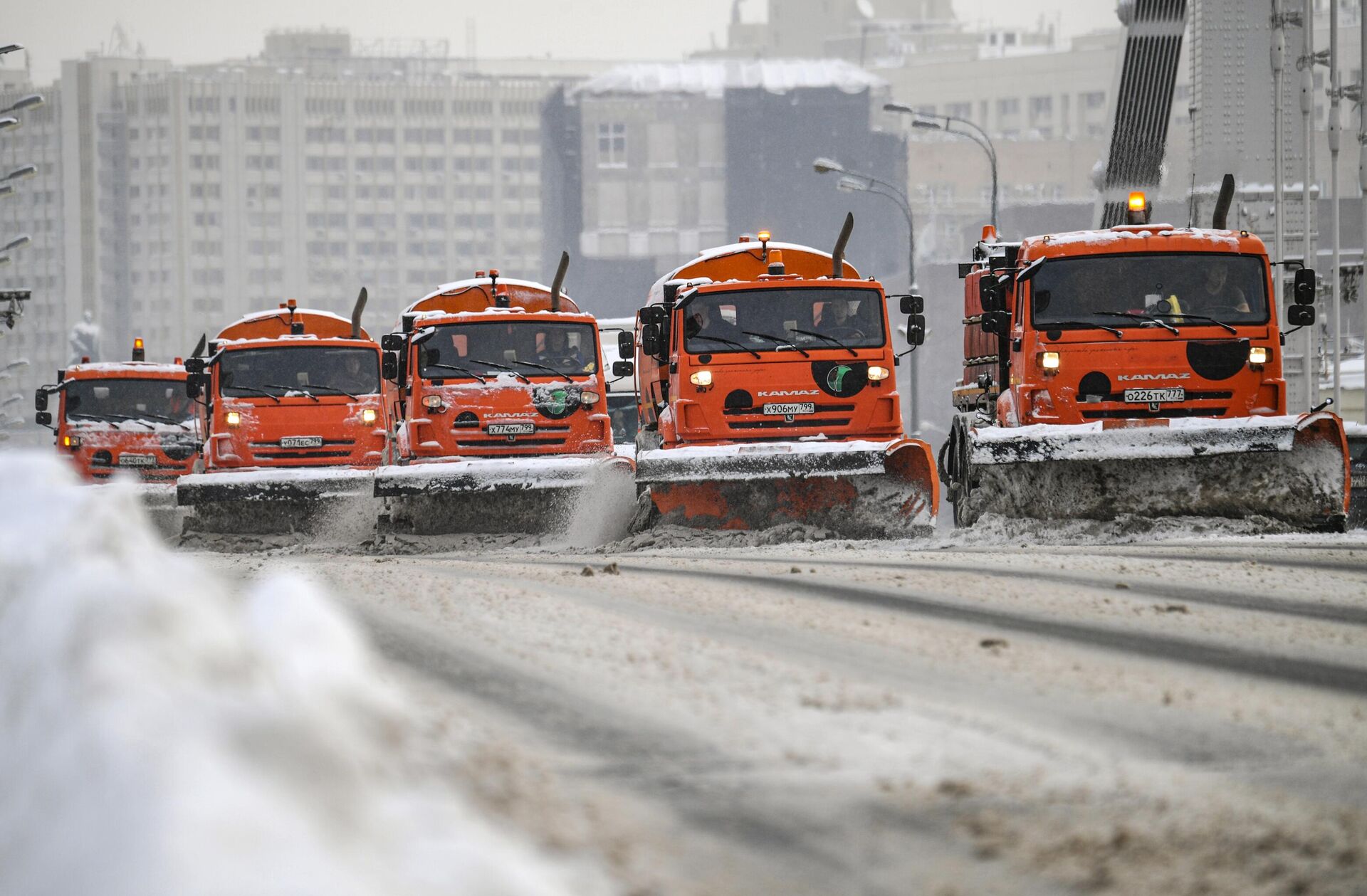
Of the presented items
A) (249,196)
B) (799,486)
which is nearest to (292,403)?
(799,486)

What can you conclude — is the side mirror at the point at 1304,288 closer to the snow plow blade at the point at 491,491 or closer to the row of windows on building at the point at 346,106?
the snow plow blade at the point at 491,491

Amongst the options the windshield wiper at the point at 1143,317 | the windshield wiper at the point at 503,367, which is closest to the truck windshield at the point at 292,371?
the windshield wiper at the point at 503,367

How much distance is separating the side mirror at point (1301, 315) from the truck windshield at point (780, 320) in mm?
3482

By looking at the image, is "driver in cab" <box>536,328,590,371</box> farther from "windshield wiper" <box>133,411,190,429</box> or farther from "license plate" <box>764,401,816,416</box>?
"windshield wiper" <box>133,411,190,429</box>

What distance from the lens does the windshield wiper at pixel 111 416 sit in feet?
80.6

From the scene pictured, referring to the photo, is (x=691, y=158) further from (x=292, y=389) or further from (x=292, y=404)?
(x=292, y=404)

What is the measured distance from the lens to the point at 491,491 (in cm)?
1602

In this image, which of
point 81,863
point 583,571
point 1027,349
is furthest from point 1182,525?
point 81,863

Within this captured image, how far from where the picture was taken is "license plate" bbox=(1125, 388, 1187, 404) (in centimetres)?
1405

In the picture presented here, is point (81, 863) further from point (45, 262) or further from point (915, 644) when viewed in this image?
point (45, 262)

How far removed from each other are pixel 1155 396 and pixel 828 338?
3.03m

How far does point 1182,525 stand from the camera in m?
13.1

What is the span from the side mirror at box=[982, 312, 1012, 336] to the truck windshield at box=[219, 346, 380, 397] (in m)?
8.02

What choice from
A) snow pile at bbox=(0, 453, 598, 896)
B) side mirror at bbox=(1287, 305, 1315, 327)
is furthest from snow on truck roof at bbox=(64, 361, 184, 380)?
snow pile at bbox=(0, 453, 598, 896)
